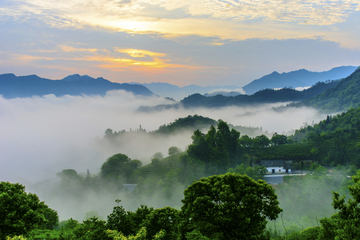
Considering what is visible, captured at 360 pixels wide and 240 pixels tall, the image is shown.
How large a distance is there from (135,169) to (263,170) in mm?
40072

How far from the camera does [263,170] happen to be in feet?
203

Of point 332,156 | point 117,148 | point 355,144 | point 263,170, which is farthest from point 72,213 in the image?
point 117,148

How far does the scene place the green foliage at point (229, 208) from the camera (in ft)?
56.7

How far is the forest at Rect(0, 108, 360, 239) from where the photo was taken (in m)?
17.3

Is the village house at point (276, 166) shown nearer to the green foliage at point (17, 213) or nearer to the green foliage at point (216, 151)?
the green foliage at point (216, 151)

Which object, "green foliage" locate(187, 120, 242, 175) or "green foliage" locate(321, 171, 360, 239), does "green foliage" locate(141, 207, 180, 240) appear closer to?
"green foliage" locate(321, 171, 360, 239)

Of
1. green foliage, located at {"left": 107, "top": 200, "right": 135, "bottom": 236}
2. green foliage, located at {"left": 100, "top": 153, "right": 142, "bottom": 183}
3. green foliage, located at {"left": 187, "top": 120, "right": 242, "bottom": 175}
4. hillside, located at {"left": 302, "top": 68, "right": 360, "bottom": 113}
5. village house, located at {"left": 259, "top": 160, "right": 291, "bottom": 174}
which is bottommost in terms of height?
green foliage, located at {"left": 100, "top": 153, "right": 142, "bottom": 183}

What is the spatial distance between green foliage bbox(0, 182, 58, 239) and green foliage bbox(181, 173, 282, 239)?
10186 mm

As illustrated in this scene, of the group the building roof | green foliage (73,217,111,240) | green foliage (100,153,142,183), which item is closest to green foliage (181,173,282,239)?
green foliage (73,217,111,240)

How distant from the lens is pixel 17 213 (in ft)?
58.3

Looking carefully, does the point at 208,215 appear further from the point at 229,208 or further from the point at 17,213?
the point at 17,213

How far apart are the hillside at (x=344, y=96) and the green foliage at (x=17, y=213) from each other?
481 feet

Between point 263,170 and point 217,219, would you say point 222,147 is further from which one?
point 217,219

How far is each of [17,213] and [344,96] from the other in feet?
567
